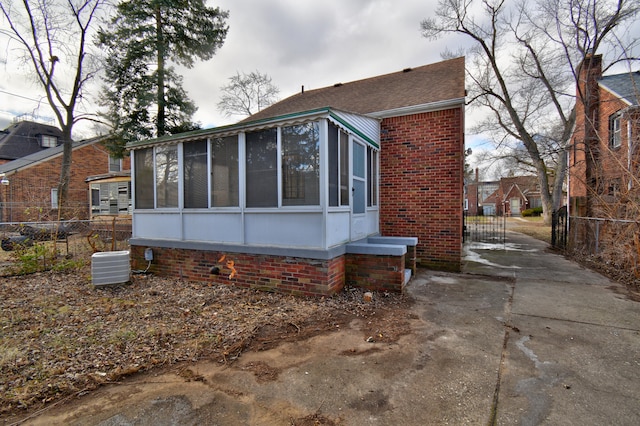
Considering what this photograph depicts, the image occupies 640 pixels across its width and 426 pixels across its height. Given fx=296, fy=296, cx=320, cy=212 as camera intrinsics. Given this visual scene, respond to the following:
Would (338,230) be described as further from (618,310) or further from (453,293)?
(618,310)

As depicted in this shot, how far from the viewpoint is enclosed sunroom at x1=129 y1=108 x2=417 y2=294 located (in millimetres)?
4742

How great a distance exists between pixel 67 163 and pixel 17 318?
14.0 m

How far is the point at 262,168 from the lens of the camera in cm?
511

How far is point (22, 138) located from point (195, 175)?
102 feet

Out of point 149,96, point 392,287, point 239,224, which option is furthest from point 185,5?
point 392,287

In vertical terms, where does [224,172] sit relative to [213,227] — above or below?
above

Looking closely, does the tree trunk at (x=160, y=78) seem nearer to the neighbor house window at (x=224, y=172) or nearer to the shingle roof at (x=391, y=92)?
the shingle roof at (x=391, y=92)

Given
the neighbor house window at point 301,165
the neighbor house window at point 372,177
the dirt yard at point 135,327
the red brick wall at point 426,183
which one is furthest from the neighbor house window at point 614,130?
the neighbor house window at point 301,165

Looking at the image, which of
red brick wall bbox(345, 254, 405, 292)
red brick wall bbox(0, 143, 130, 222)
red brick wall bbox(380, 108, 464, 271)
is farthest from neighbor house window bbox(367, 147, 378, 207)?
red brick wall bbox(0, 143, 130, 222)

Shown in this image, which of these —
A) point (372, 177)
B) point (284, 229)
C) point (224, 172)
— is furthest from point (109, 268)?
point (372, 177)

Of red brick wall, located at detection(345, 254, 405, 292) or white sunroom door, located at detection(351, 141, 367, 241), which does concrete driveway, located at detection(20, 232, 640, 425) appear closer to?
red brick wall, located at detection(345, 254, 405, 292)

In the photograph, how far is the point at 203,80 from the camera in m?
13.7

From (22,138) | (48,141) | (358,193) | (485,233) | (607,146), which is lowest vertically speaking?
(485,233)

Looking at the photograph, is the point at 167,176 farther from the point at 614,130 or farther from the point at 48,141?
the point at 48,141
